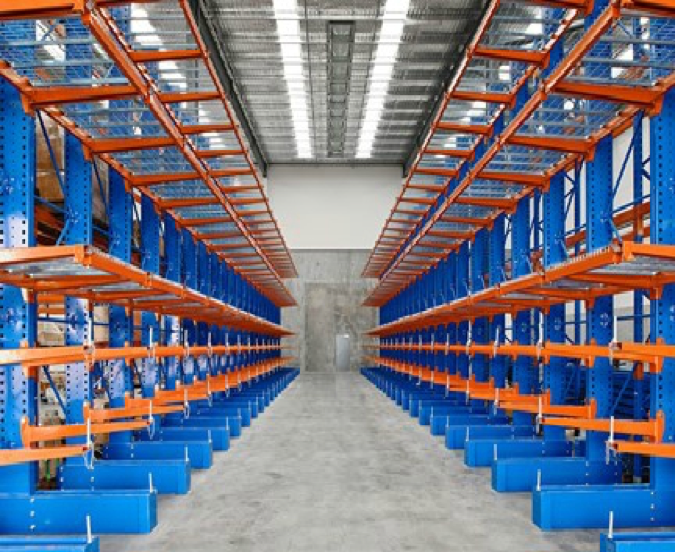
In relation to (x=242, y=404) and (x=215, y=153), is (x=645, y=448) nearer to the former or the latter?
(x=215, y=153)

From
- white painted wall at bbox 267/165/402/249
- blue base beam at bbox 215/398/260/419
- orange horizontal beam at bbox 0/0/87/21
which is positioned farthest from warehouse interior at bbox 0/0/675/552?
white painted wall at bbox 267/165/402/249

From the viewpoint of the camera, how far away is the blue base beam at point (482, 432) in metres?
9.78

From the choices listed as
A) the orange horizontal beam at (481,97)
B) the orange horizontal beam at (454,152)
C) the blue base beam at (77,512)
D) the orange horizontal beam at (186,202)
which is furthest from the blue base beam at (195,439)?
the orange horizontal beam at (481,97)

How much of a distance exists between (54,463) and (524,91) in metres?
7.64

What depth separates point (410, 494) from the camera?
750cm

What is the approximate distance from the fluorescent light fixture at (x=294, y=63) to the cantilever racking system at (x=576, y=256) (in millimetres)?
5624

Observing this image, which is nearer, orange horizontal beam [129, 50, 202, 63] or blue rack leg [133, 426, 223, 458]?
orange horizontal beam [129, 50, 202, 63]

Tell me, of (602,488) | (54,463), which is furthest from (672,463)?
(54,463)

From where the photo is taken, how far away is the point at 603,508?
19.7ft

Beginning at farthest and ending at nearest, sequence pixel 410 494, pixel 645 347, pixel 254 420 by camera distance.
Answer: pixel 254 420, pixel 410 494, pixel 645 347

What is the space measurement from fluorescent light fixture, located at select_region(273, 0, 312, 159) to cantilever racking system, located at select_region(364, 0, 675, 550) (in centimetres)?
562

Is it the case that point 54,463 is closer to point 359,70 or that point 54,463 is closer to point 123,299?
point 123,299

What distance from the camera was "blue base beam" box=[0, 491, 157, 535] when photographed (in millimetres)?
5711

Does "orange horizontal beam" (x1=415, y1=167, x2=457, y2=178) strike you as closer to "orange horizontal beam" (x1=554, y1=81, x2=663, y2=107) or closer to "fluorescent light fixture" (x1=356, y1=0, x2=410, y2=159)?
"orange horizontal beam" (x1=554, y1=81, x2=663, y2=107)
